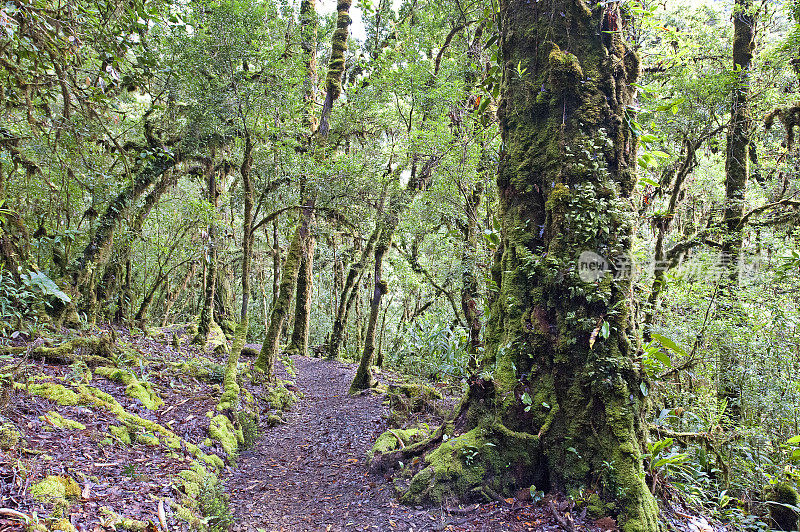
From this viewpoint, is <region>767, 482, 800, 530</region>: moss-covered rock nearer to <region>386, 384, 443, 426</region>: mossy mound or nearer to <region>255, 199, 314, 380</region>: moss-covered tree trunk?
<region>386, 384, 443, 426</region>: mossy mound

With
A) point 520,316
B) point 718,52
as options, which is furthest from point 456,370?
point 718,52

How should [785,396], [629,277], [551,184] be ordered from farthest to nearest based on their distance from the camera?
[785,396] < [551,184] < [629,277]

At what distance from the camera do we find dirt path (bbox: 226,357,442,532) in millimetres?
4812

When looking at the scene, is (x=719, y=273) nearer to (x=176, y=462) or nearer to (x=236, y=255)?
(x=176, y=462)

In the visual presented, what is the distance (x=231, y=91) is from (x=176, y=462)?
6.56 m

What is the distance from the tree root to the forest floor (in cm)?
10

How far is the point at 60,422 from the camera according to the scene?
4.55 metres

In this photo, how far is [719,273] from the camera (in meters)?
8.01

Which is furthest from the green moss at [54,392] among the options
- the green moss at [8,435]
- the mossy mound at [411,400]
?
the mossy mound at [411,400]

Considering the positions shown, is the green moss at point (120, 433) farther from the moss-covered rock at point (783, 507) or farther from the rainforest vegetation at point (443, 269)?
the moss-covered rock at point (783, 507)

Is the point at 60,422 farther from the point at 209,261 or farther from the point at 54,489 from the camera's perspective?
the point at 209,261

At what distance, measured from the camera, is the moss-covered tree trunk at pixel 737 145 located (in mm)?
8234

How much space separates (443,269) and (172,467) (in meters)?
7.76

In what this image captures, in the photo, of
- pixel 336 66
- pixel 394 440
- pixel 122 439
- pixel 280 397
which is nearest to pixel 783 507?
pixel 394 440
